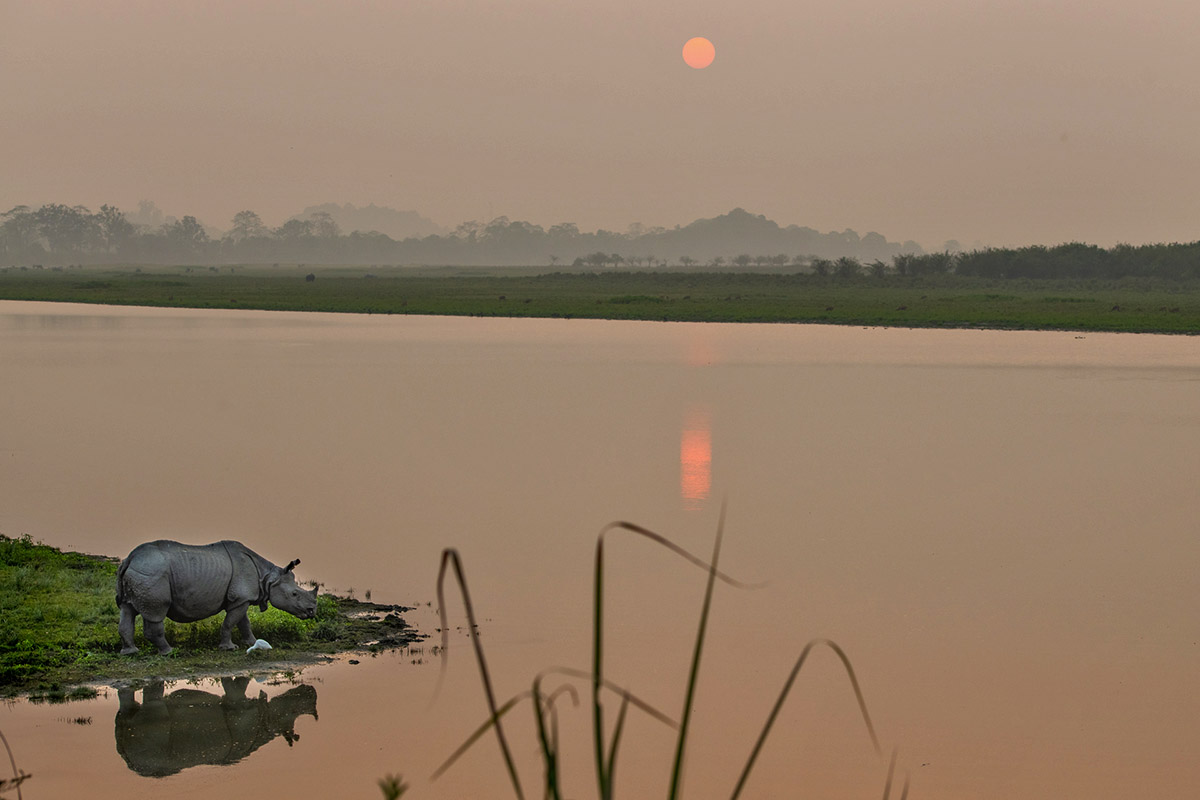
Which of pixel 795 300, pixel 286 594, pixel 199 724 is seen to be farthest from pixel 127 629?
pixel 795 300

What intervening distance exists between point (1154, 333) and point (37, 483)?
5361 centimetres

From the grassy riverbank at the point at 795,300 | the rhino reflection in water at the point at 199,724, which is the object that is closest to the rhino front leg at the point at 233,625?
the rhino reflection in water at the point at 199,724

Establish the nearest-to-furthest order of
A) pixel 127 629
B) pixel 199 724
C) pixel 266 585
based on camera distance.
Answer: pixel 199 724 < pixel 127 629 < pixel 266 585

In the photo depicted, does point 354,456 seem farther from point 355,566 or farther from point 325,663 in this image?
point 325,663

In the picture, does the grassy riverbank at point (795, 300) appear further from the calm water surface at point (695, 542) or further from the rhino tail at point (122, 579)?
the rhino tail at point (122, 579)

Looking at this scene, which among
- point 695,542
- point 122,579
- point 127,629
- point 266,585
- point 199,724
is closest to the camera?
point 199,724

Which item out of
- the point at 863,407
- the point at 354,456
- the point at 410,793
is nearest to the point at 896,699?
the point at 410,793

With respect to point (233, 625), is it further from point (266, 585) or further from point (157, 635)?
point (157, 635)

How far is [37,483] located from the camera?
21.4 meters

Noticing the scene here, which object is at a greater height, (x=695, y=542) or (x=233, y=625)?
(x=233, y=625)

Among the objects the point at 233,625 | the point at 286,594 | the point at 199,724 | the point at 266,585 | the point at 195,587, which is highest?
the point at 195,587

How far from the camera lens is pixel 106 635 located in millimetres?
11836

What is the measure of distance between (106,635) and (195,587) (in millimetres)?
1403

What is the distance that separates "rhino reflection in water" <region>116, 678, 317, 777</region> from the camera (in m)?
9.54
